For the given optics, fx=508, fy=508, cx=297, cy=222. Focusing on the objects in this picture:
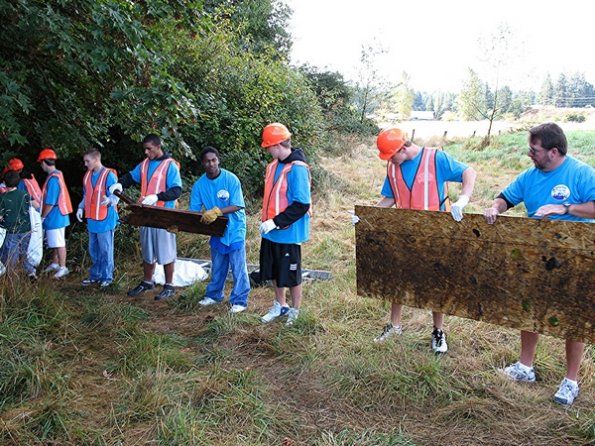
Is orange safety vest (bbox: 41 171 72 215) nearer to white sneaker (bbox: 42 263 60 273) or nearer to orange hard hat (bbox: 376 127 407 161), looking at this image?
white sneaker (bbox: 42 263 60 273)

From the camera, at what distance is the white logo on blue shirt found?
3.22 metres

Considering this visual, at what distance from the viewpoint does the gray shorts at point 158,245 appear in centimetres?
576

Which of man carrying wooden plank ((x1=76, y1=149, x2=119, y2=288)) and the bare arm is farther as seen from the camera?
man carrying wooden plank ((x1=76, y1=149, x2=119, y2=288))

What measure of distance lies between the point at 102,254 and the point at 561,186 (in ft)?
16.2

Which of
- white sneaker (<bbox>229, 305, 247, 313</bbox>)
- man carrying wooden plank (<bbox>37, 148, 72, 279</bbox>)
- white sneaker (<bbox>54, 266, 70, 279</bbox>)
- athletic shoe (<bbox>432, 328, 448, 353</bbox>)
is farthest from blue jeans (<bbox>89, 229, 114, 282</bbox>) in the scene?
athletic shoe (<bbox>432, 328, 448, 353</bbox>)

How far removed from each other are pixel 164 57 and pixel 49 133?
1.46 meters

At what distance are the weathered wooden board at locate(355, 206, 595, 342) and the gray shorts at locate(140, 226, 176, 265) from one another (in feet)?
9.24

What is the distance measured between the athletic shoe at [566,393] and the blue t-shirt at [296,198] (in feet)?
7.79

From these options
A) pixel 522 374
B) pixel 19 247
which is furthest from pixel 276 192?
pixel 19 247

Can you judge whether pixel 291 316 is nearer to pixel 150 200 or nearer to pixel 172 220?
pixel 172 220

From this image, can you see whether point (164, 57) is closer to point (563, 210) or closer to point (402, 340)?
point (402, 340)

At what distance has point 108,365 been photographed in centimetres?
380

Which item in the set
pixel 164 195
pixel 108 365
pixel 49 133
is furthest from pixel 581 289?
pixel 49 133

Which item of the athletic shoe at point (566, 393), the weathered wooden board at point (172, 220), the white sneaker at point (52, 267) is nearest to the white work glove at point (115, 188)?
the weathered wooden board at point (172, 220)
